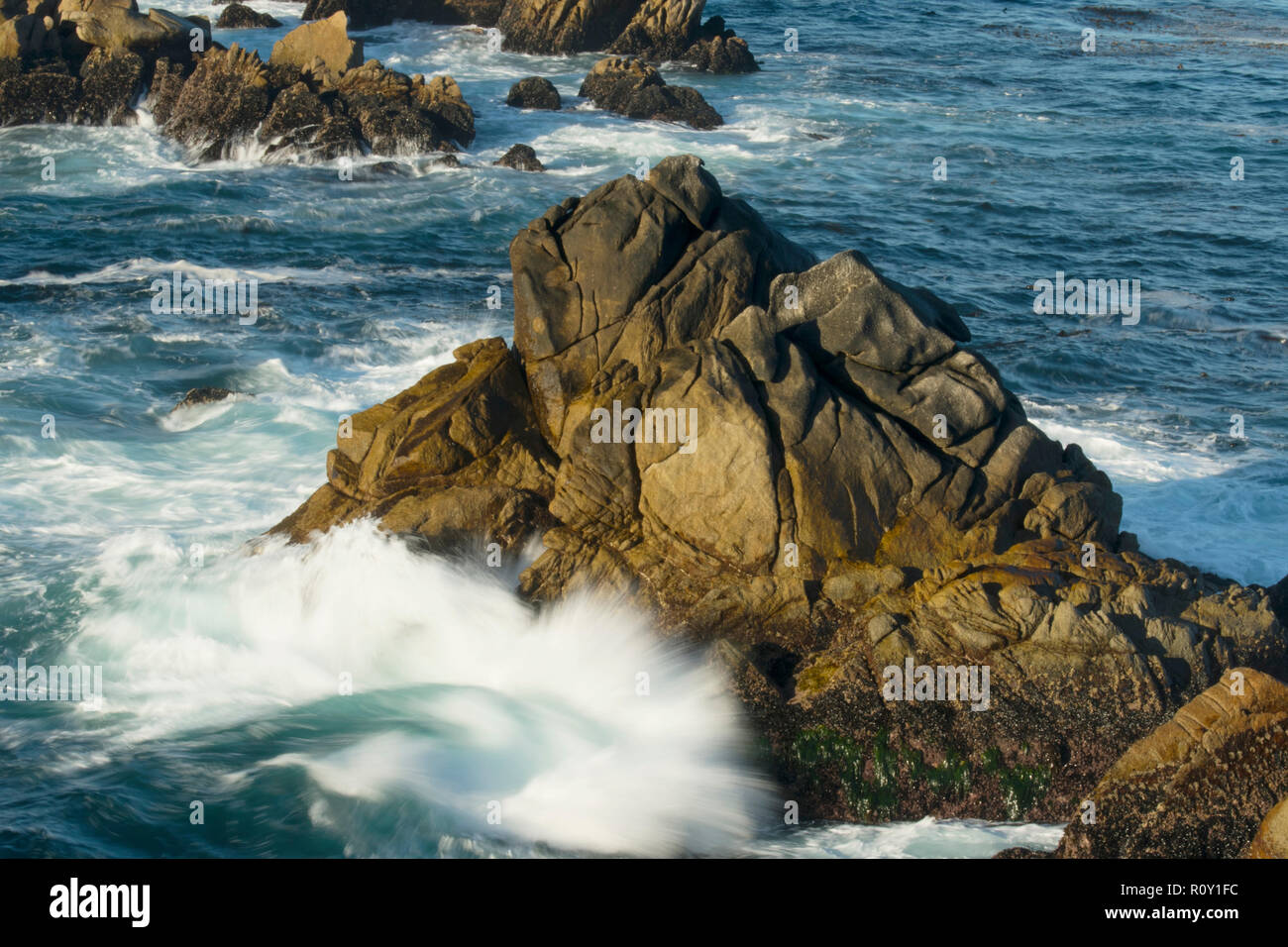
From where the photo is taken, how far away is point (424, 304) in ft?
95.0

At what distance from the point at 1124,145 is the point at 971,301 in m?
16.6

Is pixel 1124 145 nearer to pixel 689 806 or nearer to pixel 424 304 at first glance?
pixel 424 304

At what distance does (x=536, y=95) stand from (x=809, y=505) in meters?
32.8

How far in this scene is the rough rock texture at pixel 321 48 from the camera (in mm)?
39719

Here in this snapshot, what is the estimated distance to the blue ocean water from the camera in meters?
13.8

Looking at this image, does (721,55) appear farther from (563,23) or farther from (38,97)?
(38,97)

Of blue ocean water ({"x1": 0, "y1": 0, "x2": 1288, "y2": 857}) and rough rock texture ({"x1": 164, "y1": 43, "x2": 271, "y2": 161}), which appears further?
rough rock texture ({"x1": 164, "y1": 43, "x2": 271, "y2": 161})

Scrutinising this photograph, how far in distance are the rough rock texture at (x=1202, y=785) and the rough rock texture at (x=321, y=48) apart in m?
34.2

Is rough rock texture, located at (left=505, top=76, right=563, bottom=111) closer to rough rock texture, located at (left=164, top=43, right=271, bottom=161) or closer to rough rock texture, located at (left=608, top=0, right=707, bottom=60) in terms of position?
rough rock texture, located at (left=608, top=0, right=707, bottom=60)

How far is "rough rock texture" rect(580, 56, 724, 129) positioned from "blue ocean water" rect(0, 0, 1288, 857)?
80cm

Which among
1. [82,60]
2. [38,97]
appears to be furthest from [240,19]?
[38,97]

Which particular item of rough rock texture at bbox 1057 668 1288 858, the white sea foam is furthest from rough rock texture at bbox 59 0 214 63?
rough rock texture at bbox 1057 668 1288 858

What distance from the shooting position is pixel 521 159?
126ft

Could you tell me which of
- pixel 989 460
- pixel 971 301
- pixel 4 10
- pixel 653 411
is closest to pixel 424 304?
pixel 971 301
